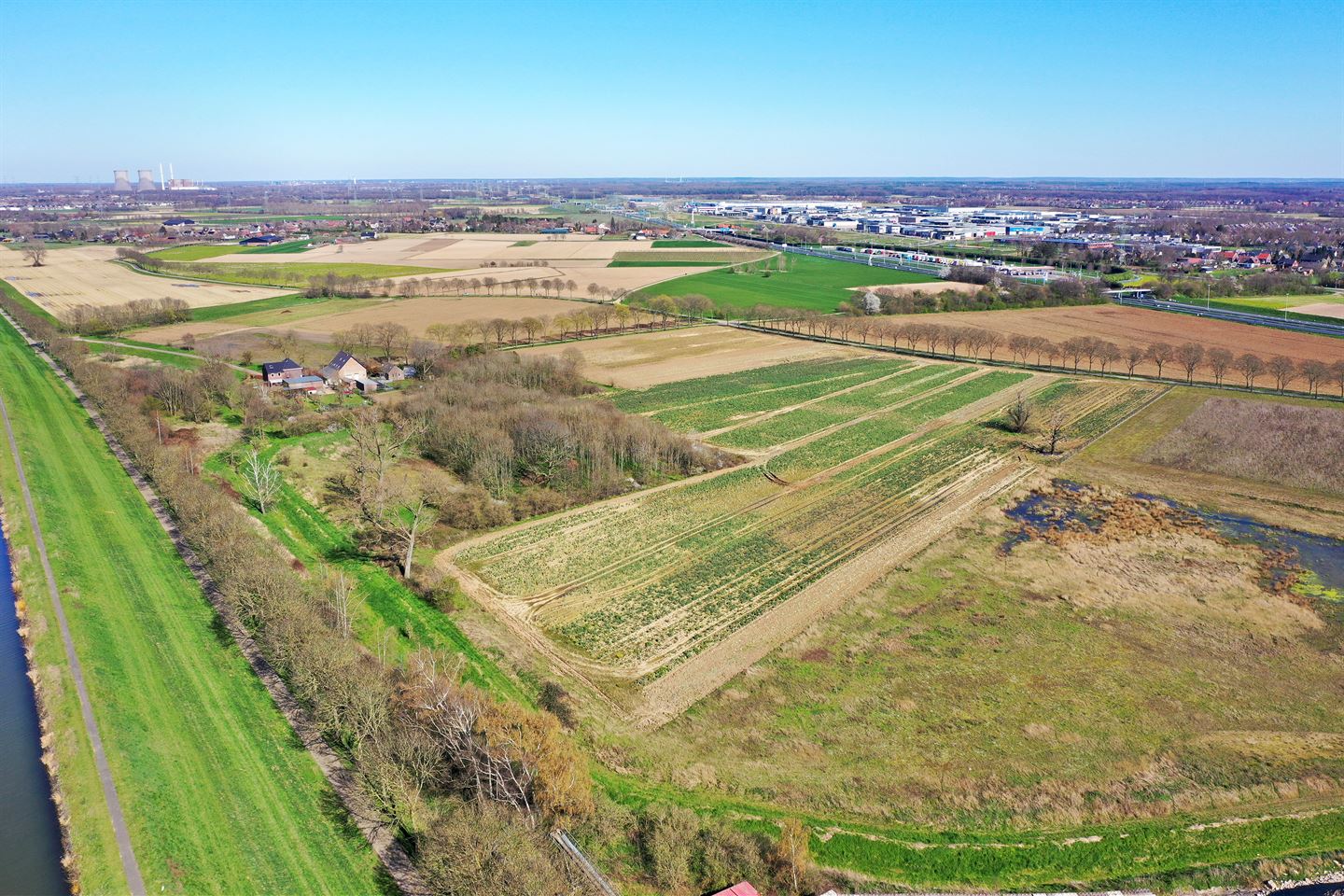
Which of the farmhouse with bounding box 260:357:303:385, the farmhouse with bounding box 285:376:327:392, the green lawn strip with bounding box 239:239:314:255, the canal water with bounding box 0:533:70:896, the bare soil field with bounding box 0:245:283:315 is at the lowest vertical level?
the canal water with bounding box 0:533:70:896

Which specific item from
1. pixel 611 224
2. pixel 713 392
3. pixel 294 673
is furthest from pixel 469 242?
pixel 294 673

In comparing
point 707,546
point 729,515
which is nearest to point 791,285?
point 729,515

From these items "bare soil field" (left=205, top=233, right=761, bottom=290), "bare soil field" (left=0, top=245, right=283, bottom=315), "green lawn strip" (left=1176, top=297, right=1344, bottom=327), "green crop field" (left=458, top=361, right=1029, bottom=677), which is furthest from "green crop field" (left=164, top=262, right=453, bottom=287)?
"green lawn strip" (left=1176, top=297, right=1344, bottom=327)

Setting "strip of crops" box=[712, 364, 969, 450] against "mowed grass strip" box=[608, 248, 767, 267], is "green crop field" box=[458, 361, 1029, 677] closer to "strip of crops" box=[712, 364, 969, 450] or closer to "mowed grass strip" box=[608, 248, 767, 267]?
"strip of crops" box=[712, 364, 969, 450]

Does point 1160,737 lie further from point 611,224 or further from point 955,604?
point 611,224

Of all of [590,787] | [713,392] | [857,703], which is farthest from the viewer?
[713,392]

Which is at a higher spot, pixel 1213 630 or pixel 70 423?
pixel 70 423

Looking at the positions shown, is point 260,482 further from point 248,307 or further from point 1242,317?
point 1242,317
